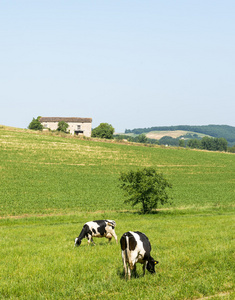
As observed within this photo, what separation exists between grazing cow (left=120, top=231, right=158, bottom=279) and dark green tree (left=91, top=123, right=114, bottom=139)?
16614cm

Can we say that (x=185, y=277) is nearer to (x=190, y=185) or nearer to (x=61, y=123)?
(x=190, y=185)

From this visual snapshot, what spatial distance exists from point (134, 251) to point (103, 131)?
168086 mm

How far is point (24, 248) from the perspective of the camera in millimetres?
16750

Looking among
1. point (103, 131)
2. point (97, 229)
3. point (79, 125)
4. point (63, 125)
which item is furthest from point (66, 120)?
point (97, 229)

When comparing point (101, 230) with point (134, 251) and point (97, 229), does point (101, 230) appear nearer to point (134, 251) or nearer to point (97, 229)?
point (97, 229)

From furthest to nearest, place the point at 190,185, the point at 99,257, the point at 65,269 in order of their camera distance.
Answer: the point at 190,185, the point at 99,257, the point at 65,269

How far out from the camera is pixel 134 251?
10.8 metres

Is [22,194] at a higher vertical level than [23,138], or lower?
lower

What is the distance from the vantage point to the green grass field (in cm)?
1042

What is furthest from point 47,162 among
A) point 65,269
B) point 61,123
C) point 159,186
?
point 61,123

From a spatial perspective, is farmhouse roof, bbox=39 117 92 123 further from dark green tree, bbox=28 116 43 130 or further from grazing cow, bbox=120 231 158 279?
grazing cow, bbox=120 231 158 279

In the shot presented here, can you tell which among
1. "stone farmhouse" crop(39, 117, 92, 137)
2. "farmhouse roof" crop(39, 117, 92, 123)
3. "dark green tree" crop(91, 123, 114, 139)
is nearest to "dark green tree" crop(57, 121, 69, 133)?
"stone farmhouse" crop(39, 117, 92, 137)

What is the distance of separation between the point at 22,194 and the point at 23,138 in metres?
51.4

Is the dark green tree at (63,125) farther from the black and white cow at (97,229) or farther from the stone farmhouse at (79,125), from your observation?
the black and white cow at (97,229)
